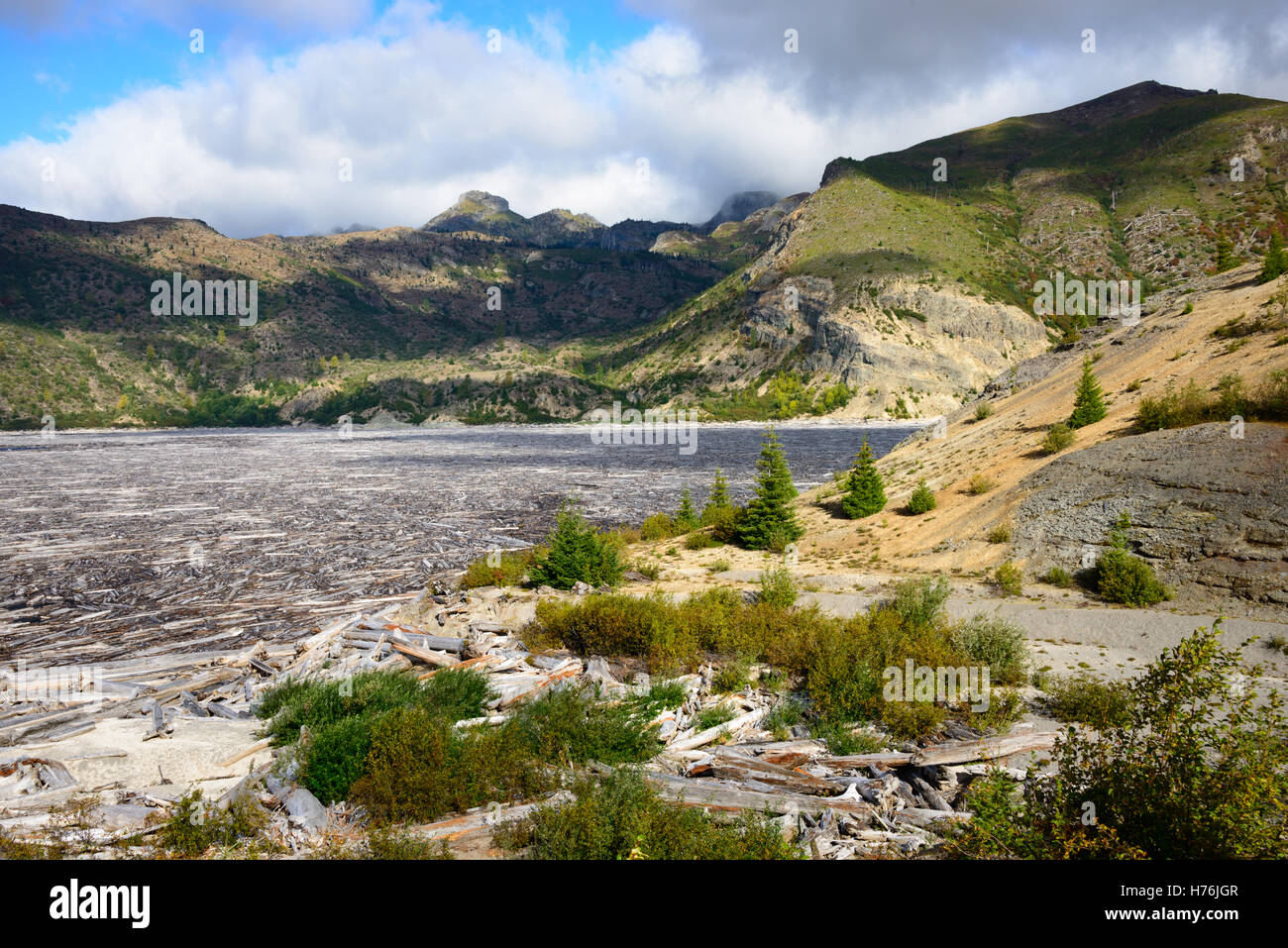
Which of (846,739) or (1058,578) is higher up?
(1058,578)

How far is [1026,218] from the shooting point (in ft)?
597

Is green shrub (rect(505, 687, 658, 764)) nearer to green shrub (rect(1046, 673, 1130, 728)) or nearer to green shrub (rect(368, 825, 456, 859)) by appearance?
green shrub (rect(368, 825, 456, 859))

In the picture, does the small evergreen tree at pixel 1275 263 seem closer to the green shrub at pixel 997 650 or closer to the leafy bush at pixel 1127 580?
the leafy bush at pixel 1127 580

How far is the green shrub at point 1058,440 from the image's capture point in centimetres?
2462

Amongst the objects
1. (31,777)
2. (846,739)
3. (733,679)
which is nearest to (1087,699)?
(846,739)

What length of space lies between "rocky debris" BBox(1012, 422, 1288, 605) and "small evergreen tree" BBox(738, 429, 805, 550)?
833 centimetres

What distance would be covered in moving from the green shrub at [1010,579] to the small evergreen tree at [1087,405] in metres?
10.6

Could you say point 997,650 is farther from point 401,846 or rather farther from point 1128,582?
point 401,846

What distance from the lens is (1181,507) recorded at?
17484mm

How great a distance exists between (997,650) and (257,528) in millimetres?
32820

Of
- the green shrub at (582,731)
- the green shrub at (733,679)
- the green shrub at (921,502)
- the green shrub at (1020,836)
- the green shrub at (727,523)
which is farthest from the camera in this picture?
the green shrub at (727,523)

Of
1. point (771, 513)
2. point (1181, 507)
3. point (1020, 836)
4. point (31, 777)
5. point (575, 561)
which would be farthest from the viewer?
point (771, 513)

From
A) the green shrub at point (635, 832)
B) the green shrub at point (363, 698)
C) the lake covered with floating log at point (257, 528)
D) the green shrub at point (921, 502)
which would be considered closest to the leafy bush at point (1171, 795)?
the green shrub at point (635, 832)
